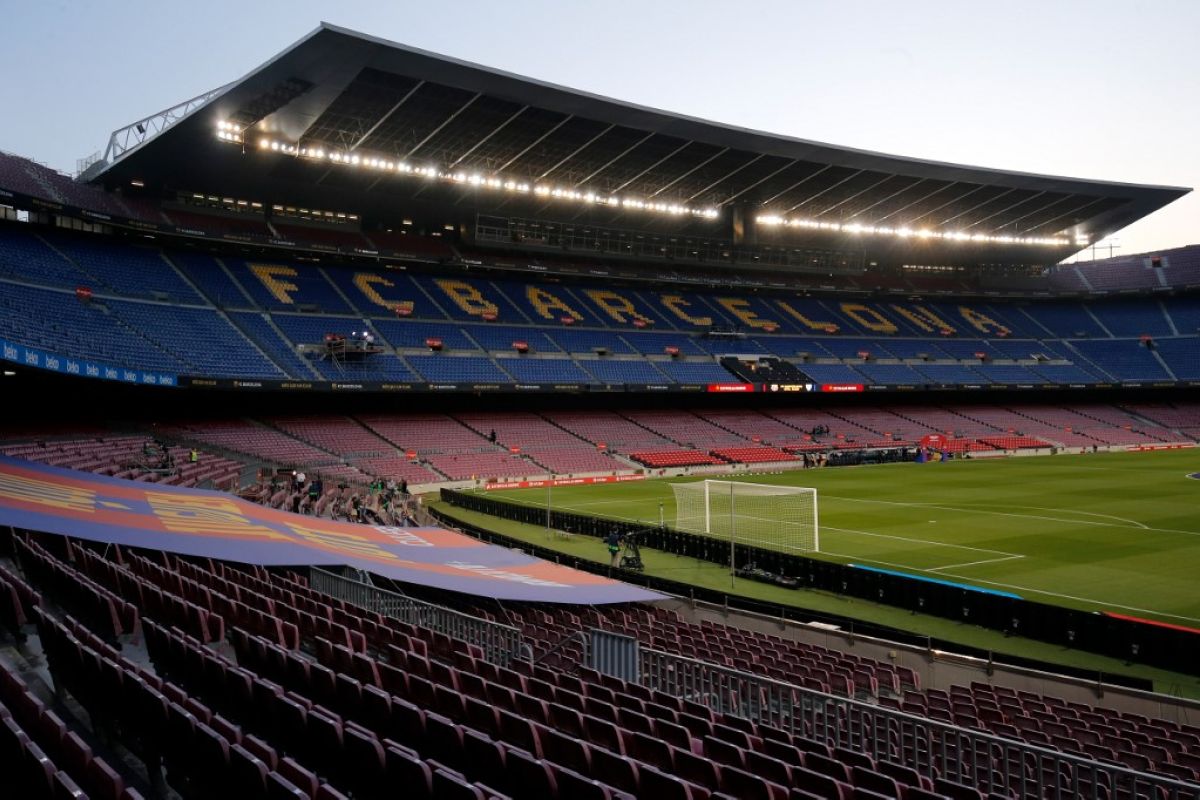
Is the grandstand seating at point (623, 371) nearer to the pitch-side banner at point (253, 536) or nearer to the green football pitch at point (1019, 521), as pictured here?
the green football pitch at point (1019, 521)

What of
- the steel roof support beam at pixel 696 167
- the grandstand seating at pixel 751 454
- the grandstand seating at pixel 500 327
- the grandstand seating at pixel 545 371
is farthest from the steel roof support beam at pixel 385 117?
the grandstand seating at pixel 751 454

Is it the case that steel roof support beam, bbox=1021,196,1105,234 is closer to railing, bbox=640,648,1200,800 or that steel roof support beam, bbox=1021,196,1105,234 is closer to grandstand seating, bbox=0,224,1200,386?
grandstand seating, bbox=0,224,1200,386

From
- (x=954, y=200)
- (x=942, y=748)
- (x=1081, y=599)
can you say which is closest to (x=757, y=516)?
(x=1081, y=599)

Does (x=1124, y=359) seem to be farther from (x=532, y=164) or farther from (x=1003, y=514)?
(x=532, y=164)

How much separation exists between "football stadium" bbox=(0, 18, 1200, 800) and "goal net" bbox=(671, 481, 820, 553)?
429mm

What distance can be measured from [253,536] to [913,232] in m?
70.2

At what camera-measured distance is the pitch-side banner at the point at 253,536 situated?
11.7 meters

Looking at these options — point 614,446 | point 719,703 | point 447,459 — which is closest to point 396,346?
point 447,459

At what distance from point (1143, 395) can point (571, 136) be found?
65931mm

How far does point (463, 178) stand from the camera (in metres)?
53.5

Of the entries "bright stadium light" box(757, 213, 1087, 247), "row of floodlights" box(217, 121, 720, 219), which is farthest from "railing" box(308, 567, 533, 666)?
"bright stadium light" box(757, 213, 1087, 247)

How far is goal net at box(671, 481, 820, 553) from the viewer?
30.6 m

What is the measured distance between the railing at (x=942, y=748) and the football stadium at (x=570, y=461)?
4.0 inches

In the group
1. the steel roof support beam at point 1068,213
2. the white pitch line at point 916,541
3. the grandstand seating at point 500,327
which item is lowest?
the white pitch line at point 916,541
